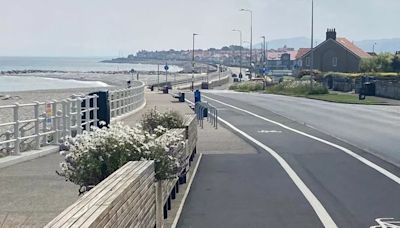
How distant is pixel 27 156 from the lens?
17.8m

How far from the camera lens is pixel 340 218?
11.2 meters

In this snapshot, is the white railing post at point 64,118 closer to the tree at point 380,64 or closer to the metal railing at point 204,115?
the metal railing at point 204,115

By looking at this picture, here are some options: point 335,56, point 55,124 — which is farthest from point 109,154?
point 335,56

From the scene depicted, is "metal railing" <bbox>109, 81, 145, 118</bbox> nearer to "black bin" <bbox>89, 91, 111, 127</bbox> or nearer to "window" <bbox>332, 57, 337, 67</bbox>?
"black bin" <bbox>89, 91, 111, 127</bbox>

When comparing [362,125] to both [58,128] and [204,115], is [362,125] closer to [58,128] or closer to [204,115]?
[204,115]

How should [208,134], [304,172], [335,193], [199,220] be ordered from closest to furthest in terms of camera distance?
[199,220] → [335,193] → [304,172] → [208,134]

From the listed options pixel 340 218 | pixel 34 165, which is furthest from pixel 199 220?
pixel 34 165

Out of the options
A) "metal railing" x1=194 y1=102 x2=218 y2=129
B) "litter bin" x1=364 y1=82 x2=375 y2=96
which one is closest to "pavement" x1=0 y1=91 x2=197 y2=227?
"metal railing" x1=194 y1=102 x2=218 y2=129

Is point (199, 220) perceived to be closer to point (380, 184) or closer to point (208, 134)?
point (380, 184)

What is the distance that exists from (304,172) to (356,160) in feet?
9.20

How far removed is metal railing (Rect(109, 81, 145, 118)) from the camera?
31908mm

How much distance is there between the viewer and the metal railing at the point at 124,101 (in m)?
31.9

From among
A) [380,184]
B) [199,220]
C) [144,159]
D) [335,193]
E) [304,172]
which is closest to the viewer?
[144,159]

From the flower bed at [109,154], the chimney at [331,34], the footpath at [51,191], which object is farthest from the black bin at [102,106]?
the chimney at [331,34]
